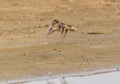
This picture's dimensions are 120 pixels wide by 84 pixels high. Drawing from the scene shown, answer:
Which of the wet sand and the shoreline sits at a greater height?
the wet sand

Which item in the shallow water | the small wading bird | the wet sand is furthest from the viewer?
the small wading bird

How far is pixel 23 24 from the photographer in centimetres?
1187

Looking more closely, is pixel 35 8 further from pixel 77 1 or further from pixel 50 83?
pixel 50 83

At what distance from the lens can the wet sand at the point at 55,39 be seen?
780 cm

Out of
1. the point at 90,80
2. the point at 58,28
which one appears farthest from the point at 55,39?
the point at 90,80

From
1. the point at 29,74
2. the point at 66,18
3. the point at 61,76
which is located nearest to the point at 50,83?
the point at 61,76

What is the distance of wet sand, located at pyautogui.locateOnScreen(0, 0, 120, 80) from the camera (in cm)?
780

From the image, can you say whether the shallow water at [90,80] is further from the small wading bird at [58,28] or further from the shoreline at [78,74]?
the small wading bird at [58,28]

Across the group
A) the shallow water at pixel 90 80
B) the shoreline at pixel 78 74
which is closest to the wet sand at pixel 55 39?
the shoreline at pixel 78 74

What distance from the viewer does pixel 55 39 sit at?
1001cm

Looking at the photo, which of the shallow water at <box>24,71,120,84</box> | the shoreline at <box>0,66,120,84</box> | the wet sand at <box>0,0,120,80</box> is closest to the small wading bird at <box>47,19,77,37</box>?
the wet sand at <box>0,0,120,80</box>

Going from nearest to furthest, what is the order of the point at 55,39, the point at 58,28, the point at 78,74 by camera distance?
the point at 78,74 → the point at 55,39 → the point at 58,28

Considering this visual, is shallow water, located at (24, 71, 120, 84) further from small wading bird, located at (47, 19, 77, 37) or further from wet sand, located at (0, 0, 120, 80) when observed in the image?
small wading bird, located at (47, 19, 77, 37)

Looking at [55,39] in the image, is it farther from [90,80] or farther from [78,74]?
[90,80]
